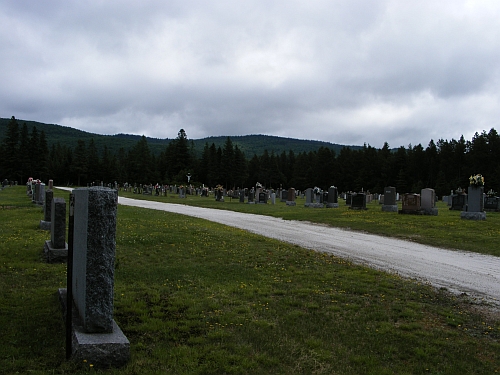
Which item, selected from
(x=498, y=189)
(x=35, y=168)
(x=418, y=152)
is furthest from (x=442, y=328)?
(x=35, y=168)

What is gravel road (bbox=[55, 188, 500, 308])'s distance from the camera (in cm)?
832

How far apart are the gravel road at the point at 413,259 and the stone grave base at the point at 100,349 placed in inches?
228

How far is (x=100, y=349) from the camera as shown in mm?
4102

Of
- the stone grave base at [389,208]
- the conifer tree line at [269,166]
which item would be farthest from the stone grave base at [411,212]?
the conifer tree line at [269,166]

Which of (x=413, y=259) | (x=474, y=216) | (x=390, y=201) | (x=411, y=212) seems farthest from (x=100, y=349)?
(x=390, y=201)

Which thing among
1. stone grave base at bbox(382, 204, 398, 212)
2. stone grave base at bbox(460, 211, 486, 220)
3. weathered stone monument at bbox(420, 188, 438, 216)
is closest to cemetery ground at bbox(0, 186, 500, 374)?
stone grave base at bbox(460, 211, 486, 220)

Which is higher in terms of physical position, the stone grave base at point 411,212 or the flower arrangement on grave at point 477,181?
the flower arrangement on grave at point 477,181

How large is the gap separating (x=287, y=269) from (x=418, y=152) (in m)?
86.4

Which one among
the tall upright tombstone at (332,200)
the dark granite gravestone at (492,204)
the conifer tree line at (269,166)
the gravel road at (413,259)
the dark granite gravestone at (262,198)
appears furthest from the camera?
the conifer tree line at (269,166)

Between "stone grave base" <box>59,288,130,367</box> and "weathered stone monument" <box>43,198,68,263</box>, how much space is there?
4887 mm

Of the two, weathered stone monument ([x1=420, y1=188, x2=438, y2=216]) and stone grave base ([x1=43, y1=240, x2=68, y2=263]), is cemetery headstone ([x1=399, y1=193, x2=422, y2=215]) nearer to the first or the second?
weathered stone monument ([x1=420, y1=188, x2=438, y2=216])

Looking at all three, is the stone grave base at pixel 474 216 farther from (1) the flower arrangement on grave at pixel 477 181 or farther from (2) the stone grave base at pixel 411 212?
(2) the stone grave base at pixel 411 212

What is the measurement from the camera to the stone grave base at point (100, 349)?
4066mm

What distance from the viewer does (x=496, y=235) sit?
15523 mm
